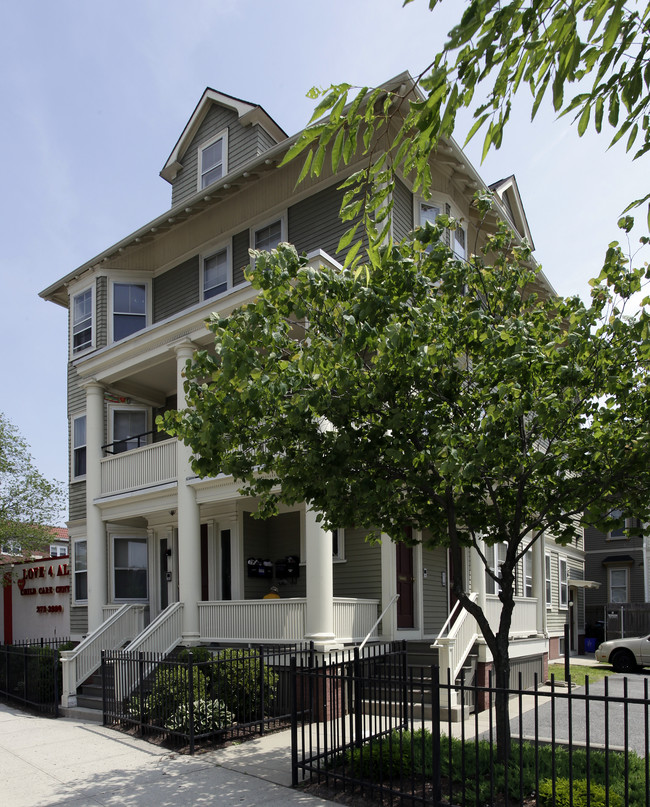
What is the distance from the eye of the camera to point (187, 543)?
15.3 m

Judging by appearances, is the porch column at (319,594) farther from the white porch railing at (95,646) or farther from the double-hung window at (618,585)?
the double-hung window at (618,585)

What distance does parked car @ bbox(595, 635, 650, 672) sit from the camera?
20797 mm

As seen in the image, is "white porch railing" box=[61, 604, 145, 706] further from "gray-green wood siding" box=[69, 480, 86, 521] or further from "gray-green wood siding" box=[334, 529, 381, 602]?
"gray-green wood siding" box=[69, 480, 86, 521]

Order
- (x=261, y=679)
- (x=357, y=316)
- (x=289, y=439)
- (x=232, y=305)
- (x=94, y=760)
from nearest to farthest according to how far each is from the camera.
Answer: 1. (x=357, y=316)
2. (x=289, y=439)
3. (x=94, y=760)
4. (x=261, y=679)
5. (x=232, y=305)

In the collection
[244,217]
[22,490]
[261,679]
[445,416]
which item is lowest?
[261,679]

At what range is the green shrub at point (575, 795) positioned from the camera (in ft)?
20.6

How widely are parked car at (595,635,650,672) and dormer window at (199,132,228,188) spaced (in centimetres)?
1713

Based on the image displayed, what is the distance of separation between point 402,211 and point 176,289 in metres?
6.93

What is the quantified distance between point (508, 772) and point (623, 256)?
207 inches

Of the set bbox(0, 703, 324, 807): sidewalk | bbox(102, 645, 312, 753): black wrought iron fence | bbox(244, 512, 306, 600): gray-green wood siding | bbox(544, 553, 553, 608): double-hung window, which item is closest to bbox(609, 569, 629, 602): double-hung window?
bbox(544, 553, 553, 608): double-hung window

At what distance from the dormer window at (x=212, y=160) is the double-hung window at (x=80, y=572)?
10587 millimetres

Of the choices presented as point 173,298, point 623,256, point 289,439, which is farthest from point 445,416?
point 173,298

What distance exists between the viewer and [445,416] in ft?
27.4

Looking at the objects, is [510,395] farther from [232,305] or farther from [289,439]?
[232,305]
